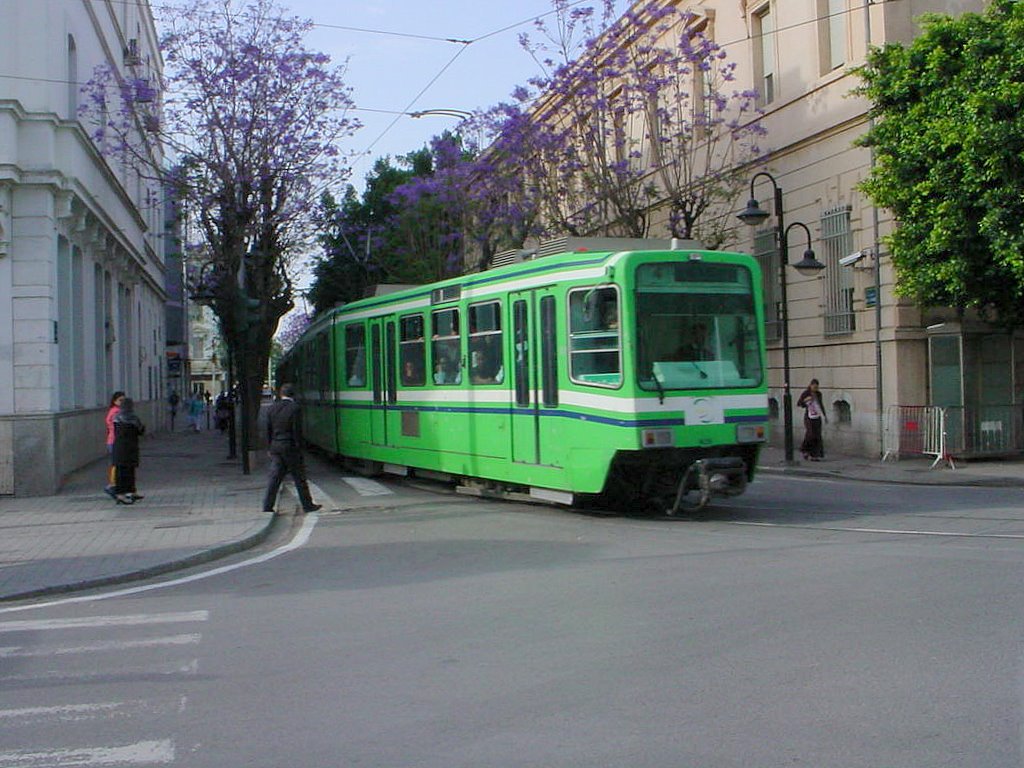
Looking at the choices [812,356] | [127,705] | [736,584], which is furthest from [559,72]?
[127,705]

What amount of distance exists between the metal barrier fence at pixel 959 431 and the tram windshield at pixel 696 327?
30.2 feet

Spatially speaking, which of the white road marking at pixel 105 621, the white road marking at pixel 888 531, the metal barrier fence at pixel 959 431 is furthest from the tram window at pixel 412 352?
the metal barrier fence at pixel 959 431

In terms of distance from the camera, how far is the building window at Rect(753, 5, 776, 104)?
26.8 metres

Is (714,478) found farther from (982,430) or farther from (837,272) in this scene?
(837,272)

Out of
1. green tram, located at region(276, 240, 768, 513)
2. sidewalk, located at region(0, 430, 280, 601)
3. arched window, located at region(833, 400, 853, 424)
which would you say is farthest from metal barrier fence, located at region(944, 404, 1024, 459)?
sidewalk, located at region(0, 430, 280, 601)

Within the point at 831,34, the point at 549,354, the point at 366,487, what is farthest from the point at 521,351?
the point at 831,34

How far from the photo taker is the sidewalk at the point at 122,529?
10867 mm

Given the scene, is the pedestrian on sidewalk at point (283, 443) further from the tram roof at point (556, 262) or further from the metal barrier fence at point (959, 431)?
the metal barrier fence at point (959, 431)

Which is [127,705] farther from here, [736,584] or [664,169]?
[664,169]

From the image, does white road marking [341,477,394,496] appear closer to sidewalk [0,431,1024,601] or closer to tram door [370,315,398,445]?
tram door [370,315,398,445]

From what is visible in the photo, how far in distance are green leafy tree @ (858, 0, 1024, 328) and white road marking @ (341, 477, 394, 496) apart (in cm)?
1014

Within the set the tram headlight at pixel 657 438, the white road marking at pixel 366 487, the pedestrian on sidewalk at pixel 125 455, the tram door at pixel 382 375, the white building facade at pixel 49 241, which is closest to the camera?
the tram headlight at pixel 657 438

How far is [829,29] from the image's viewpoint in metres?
24.7

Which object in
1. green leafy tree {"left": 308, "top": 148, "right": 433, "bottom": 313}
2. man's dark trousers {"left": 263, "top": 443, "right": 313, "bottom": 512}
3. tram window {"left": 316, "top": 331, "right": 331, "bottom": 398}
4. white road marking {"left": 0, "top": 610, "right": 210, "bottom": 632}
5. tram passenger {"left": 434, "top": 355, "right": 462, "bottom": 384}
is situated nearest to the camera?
white road marking {"left": 0, "top": 610, "right": 210, "bottom": 632}
